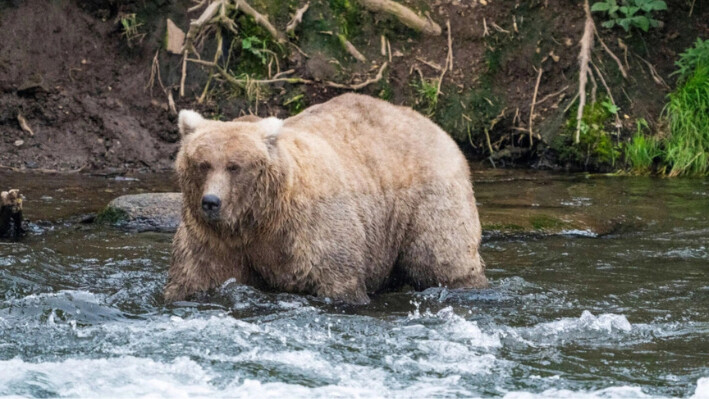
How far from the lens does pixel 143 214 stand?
32.1 feet

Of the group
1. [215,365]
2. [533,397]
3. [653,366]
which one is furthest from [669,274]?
[215,365]

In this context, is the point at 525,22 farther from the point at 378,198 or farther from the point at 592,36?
the point at 378,198

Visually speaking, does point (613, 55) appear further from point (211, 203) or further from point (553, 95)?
point (211, 203)

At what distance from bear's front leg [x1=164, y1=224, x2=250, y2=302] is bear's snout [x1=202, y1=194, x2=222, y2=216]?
0.45 m

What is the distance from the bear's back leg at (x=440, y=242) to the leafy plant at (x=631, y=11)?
6.06 meters

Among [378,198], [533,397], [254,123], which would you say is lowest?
[533,397]

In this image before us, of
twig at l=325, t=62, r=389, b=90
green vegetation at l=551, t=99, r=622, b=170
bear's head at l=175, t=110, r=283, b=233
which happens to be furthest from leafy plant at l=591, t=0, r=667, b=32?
bear's head at l=175, t=110, r=283, b=233

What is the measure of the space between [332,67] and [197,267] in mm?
6805

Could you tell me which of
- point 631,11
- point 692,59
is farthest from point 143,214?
point 692,59

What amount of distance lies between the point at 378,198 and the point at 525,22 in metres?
6.72

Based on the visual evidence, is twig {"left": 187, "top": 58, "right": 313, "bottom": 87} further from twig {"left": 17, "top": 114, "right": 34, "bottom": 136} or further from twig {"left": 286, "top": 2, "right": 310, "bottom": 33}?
twig {"left": 17, "top": 114, "right": 34, "bottom": 136}

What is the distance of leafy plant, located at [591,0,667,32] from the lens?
504 inches

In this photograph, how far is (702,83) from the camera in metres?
12.4

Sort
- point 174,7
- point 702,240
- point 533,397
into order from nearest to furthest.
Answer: point 533,397 → point 702,240 → point 174,7
